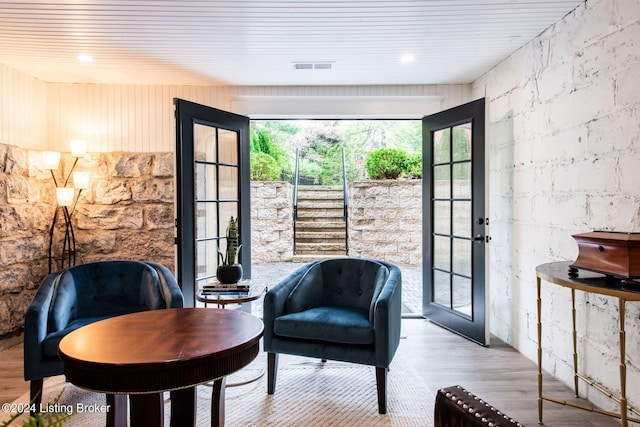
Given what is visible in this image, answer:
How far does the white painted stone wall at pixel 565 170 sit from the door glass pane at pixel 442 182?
398 mm

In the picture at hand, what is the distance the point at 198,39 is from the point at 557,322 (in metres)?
3.25

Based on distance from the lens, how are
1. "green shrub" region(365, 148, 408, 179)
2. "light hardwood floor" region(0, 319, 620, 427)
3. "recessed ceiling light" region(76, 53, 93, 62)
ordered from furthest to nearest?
"green shrub" region(365, 148, 408, 179) < "recessed ceiling light" region(76, 53, 93, 62) < "light hardwood floor" region(0, 319, 620, 427)

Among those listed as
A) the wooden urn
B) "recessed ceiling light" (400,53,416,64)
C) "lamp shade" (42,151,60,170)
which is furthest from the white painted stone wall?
"lamp shade" (42,151,60,170)

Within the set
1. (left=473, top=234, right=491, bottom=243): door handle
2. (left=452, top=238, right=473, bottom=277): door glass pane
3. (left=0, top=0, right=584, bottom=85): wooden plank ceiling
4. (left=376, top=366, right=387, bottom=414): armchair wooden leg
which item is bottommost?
(left=376, top=366, right=387, bottom=414): armchair wooden leg

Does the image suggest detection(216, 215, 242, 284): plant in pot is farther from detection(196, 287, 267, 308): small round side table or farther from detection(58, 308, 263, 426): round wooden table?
detection(58, 308, 263, 426): round wooden table

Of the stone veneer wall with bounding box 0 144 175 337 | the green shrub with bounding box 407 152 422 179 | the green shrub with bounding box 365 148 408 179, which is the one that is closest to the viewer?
the stone veneer wall with bounding box 0 144 175 337

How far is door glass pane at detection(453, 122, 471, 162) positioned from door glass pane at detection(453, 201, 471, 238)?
0.42 metres

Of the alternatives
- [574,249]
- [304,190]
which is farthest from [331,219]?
[574,249]

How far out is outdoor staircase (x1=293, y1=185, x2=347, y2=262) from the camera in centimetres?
716

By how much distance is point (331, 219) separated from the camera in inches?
304

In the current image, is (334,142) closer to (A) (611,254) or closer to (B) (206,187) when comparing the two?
(B) (206,187)

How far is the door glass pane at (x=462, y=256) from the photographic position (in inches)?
142

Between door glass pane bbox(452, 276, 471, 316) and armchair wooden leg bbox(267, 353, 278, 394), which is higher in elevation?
door glass pane bbox(452, 276, 471, 316)

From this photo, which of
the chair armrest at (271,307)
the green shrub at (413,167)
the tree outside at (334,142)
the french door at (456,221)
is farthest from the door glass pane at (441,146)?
the tree outside at (334,142)
